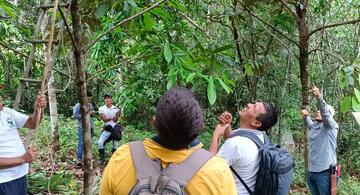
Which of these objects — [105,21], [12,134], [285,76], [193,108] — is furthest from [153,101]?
[193,108]

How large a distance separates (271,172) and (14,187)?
2118 millimetres

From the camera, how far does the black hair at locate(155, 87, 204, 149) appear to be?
1.46 meters

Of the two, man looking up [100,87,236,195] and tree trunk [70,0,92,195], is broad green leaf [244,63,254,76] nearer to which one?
Result: tree trunk [70,0,92,195]

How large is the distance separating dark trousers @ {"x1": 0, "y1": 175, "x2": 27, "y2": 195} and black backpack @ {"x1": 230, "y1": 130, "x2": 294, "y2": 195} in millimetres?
1894

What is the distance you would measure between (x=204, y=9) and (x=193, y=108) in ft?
14.4

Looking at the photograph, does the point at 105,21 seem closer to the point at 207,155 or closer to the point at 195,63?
the point at 195,63

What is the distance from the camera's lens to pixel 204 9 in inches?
223

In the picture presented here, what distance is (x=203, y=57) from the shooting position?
291 cm

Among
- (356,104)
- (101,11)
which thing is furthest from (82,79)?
(356,104)

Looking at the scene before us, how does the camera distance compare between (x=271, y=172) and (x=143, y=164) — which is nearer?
(x=143, y=164)

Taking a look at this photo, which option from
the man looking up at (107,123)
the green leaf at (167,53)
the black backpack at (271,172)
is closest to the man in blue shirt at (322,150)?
the black backpack at (271,172)

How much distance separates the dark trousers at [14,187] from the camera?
3.29 metres

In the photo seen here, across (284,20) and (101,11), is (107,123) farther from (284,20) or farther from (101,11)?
(101,11)

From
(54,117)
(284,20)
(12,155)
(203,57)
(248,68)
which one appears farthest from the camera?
(54,117)
